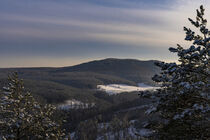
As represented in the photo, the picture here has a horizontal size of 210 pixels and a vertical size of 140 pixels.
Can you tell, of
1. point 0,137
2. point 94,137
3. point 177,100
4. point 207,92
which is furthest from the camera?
point 94,137

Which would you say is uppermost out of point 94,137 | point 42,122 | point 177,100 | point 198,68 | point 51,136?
point 198,68

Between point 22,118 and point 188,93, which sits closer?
point 188,93

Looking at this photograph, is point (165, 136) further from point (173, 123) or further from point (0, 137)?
point (0, 137)

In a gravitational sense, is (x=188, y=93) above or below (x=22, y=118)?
above

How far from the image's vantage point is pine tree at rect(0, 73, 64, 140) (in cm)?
1501

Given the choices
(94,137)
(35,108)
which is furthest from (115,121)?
(35,108)

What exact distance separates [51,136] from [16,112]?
304cm

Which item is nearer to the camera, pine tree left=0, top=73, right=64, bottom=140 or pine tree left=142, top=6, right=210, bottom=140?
pine tree left=142, top=6, right=210, bottom=140

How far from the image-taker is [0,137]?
46.1ft

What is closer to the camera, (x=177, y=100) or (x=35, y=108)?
(x=177, y=100)

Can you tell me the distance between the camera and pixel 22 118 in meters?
15.1

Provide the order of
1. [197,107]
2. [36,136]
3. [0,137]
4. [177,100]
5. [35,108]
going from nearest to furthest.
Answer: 1. [197,107]
2. [177,100]
3. [0,137]
4. [36,136]
5. [35,108]

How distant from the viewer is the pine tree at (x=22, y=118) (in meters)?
15.0

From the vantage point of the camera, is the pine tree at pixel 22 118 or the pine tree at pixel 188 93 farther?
the pine tree at pixel 22 118
